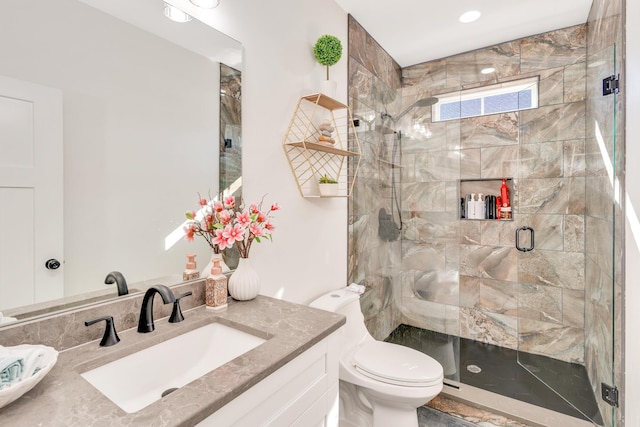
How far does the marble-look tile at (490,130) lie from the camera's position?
2.75 metres

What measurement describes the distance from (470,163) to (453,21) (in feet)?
3.89

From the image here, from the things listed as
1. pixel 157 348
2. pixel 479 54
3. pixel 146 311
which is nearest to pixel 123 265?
pixel 146 311

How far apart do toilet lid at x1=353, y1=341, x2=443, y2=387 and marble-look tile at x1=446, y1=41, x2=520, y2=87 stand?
85.1 inches

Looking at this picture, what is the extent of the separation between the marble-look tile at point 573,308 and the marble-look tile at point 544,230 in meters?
0.36

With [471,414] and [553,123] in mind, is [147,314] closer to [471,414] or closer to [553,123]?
[471,414]

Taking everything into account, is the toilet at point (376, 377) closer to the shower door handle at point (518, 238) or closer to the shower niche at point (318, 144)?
the shower niche at point (318, 144)

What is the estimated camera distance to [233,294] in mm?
1332

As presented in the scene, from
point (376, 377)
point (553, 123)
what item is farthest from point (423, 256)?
point (553, 123)

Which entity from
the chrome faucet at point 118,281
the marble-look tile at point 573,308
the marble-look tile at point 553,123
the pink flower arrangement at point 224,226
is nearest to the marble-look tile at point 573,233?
the marble-look tile at point 573,308

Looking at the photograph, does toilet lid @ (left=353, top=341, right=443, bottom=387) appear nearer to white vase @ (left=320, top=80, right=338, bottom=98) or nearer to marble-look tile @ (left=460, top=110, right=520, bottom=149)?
white vase @ (left=320, top=80, right=338, bottom=98)

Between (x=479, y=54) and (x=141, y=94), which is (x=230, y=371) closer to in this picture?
(x=141, y=94)

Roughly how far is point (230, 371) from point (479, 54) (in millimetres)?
3208

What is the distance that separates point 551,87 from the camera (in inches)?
102

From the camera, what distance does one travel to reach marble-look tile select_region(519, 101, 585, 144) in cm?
250
